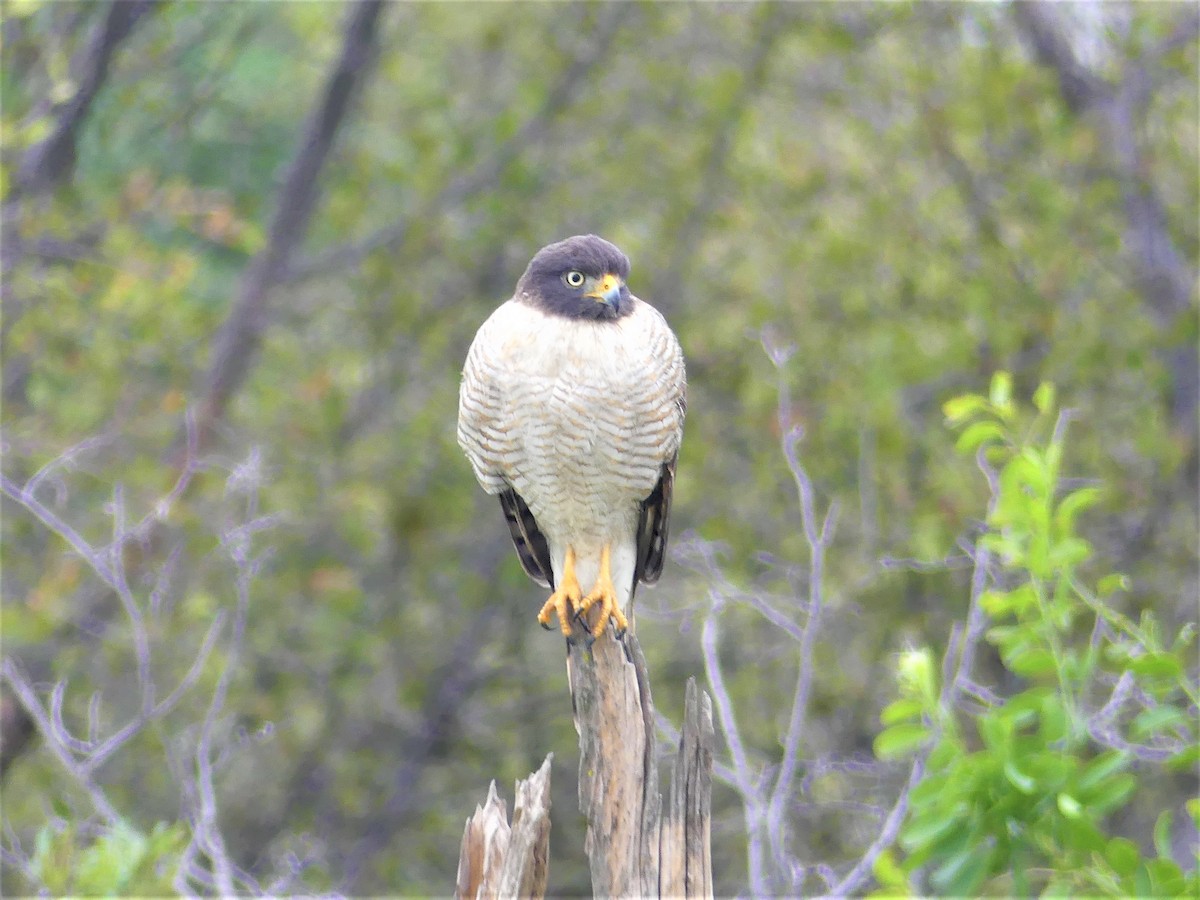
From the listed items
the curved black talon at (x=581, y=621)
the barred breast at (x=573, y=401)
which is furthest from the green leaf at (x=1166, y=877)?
the barred breast at (x=573, y=401)

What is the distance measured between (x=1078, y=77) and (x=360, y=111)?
3.92 meters

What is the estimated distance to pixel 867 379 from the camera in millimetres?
6531

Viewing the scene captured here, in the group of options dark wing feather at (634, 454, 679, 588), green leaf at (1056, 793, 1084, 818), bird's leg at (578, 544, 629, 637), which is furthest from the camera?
dark wing feather at (634, 454, 679, 588)

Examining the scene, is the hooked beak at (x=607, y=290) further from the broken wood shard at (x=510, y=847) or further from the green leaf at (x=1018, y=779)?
the green leaf at (x=1018, y=779)

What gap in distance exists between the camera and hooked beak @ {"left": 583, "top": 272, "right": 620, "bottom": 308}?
3.96 m

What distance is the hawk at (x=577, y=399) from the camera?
3.91m

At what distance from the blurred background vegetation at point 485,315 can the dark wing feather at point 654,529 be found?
1679 mm

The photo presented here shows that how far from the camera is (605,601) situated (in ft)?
13.5

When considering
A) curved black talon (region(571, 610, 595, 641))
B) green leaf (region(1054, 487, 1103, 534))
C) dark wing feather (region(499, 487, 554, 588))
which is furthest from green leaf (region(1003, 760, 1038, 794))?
dark wing feather (region(499, 487, 554, 588))

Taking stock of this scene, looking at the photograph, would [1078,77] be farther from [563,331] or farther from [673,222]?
[563,331]

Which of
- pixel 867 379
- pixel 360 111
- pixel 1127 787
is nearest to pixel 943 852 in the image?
pixel 1127 787

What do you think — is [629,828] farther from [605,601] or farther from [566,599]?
[566,599]

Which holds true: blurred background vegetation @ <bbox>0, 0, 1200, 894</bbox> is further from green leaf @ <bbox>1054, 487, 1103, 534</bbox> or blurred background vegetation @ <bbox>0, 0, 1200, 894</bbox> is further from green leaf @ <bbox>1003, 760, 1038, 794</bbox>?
green leaf @ <bbox>1003, 760, 1038, 794</bbox>

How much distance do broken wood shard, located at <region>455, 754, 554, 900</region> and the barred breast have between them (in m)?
1.19
